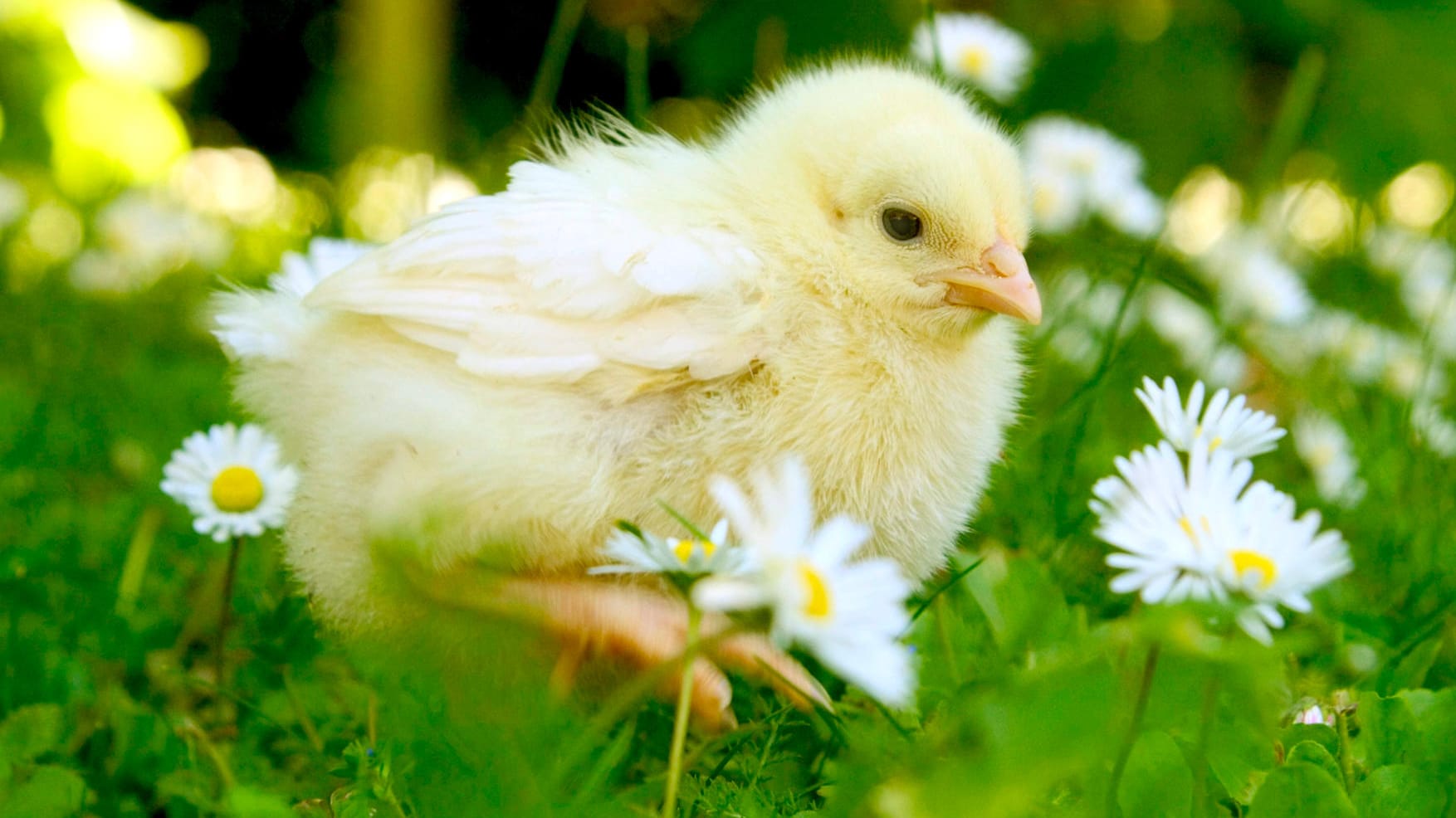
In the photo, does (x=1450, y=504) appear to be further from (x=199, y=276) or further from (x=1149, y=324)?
(x=199, y=276)

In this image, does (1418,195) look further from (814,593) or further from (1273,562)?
(814,593)

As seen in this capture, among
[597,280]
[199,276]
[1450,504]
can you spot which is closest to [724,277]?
[597,280]

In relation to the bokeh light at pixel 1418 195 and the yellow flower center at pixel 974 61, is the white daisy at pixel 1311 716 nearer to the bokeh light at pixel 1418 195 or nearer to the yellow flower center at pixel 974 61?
the yellow flower center at pixel 974 61

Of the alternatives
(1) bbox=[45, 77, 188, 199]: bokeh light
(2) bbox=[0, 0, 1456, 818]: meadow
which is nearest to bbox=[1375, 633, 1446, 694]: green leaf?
(2) bbox=[0, 0, 1456, 818]: meadow

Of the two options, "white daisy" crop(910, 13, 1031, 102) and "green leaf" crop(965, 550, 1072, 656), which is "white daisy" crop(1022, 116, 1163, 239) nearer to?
"white daisy" crop(910, 13, 1031, 102)

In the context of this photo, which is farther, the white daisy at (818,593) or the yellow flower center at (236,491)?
the yellow flower center at (236,491)

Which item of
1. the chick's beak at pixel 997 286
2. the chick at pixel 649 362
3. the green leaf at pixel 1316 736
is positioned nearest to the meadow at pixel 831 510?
the green leaf at pixel 1316 736
